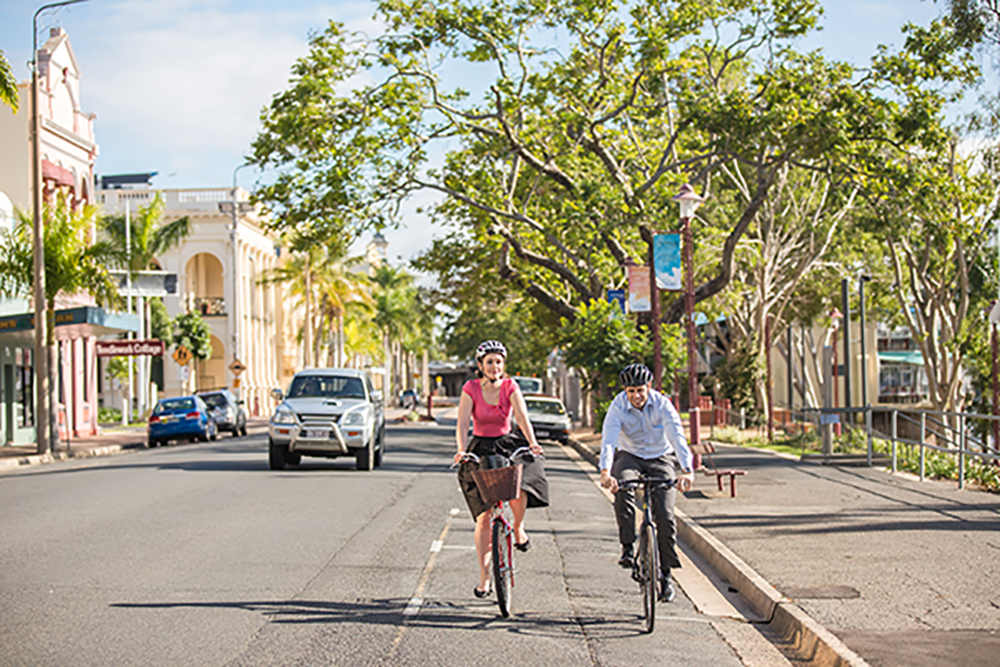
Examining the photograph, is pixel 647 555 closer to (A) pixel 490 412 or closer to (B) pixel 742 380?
(A) pixel 490 412

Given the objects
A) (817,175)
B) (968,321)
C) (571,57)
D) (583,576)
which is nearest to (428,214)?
(571,57)

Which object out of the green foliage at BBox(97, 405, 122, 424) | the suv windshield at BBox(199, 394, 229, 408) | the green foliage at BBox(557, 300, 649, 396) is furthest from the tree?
the green foliage at BBox(97, 405, 122, 424)

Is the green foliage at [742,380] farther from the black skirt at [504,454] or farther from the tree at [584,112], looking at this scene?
the black skirt at [504,454]

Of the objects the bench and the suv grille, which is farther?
the suv grille

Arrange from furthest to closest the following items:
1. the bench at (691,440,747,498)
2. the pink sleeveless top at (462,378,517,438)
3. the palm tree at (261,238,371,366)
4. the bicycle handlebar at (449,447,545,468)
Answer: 1. the palm tree at (261,238,371,366)
2. the bench at (691,440,747,498)
3. the pink sleeveless top at (462,378,517,438)
4. the bicycle handlebar at (449,447,545,468)

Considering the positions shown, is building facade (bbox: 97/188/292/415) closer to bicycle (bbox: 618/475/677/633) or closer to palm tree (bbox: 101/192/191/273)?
palm tree (bbox: 101/192/191/273)

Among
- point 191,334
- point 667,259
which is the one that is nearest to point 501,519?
point 667,259

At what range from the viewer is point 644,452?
789 cm

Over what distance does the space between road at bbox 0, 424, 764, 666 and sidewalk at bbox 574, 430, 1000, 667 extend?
2.30 feet

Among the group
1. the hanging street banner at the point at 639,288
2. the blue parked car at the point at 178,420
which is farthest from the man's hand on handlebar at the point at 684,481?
the blue parked car at the point at 178,420

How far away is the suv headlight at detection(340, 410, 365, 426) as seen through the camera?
62.2 feet

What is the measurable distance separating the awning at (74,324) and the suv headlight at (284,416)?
1152cm

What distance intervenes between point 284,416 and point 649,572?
501 inches

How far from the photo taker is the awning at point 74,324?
27578 mm
